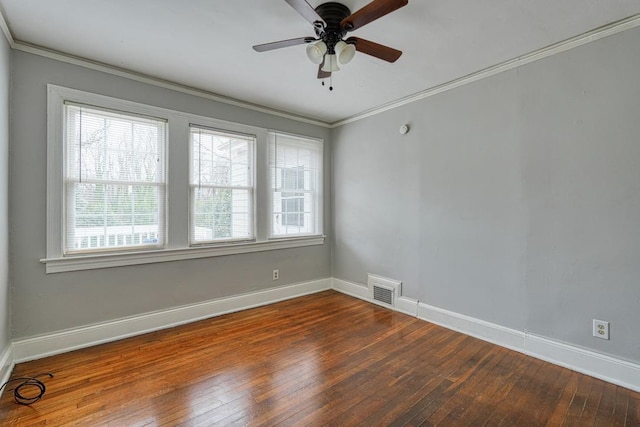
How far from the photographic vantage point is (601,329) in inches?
88.0

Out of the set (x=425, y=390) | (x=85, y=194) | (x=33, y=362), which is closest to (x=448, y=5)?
(x=425, y=390)

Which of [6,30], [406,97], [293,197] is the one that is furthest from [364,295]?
[6,30]

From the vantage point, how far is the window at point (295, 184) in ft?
13.4

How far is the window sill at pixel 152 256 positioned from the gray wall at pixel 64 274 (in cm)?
6

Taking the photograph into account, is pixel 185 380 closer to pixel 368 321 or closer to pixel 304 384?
pixel 304 384

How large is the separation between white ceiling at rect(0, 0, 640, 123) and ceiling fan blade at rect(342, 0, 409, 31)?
0.17 meters

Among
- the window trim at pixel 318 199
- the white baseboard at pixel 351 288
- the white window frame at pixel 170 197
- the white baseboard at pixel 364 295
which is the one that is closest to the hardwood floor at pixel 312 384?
the white baseboard at pixel 364 295

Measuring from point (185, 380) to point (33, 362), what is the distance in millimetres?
1387

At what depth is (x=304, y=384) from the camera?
214cm

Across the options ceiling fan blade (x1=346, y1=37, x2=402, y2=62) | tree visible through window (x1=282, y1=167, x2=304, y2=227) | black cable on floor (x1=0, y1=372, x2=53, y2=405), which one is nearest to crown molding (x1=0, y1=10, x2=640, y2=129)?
tree visible through window (x1=282, y1=167, x2=304, y2=227)

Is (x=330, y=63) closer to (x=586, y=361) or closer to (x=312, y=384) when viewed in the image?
(x=312, y=384)

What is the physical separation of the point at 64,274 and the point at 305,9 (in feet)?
9.67

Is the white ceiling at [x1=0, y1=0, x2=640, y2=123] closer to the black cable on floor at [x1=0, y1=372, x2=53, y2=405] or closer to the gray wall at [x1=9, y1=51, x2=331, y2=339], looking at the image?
the gray wall at [x1=9, y1=51, x2=331, y2=339]

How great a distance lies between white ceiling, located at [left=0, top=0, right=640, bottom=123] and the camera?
1980 mm
